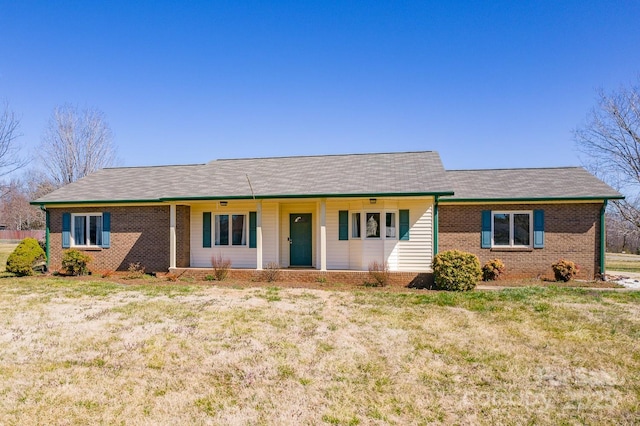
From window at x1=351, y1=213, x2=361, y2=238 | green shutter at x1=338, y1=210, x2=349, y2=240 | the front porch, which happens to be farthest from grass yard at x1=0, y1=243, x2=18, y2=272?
window at x1=351, y1=213, x2=361, y2=238

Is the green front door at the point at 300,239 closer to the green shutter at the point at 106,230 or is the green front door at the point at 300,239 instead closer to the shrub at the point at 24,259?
the green shutter at the point at 106,230

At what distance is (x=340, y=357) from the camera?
19.5 ft

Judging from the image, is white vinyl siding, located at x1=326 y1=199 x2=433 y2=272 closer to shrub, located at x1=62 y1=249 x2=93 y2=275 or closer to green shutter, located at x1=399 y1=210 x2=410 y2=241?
green shutter, located at x1=399 y1=210 x2=410 y2=241

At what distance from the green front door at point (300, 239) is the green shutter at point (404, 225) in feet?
11.9

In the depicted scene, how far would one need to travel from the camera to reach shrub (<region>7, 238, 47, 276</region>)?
15.3 m

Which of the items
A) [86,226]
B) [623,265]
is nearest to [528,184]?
[623,265]

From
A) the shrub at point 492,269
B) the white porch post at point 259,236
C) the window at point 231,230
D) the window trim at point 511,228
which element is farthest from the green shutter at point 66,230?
the window trim at point 511,228

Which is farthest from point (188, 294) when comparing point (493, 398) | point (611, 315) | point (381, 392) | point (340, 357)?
point (611, 315)

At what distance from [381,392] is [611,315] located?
6666 millimetres

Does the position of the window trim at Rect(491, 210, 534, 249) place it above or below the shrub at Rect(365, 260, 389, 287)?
above

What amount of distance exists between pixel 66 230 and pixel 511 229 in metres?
17.4

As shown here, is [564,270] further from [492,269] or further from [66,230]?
[66,230]

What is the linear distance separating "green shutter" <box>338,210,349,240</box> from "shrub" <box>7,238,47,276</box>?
11.9 meters

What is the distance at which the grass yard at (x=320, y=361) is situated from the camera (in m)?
4.26
